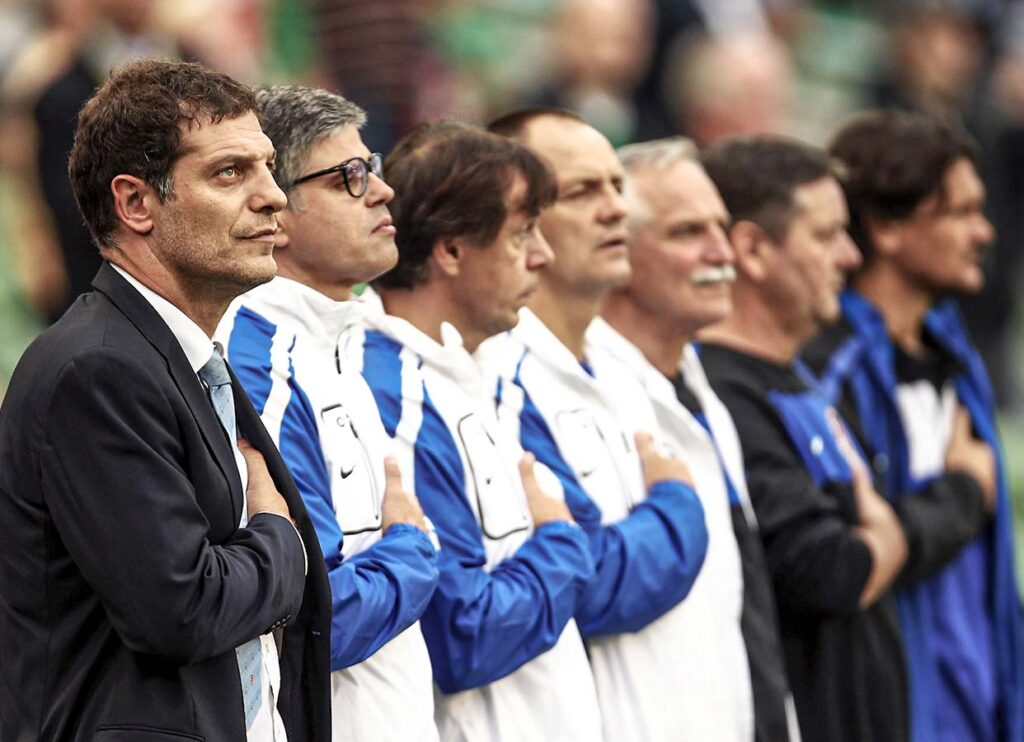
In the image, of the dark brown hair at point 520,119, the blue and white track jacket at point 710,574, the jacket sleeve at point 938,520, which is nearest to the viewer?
the blue and white track jacket at point 710,574

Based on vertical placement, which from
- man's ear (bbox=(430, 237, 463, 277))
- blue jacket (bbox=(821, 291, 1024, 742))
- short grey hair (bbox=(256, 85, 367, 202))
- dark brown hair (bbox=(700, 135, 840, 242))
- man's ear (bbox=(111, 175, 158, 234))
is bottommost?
blue jacket (bbox=(821, 291, 1024, 742))

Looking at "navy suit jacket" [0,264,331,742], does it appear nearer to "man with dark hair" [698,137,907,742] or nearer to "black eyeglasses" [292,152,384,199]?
"black eyeglasses" [292,152,384,199]

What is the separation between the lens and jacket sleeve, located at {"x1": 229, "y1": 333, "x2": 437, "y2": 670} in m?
3.43

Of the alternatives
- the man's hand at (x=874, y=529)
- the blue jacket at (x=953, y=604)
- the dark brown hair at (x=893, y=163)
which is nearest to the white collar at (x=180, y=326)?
the man's hand at (x=874, y=529)

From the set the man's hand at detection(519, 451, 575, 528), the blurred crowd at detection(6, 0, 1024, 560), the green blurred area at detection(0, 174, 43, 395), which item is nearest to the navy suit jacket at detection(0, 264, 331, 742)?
the man's hand at detection(519, 451, 575, 528)

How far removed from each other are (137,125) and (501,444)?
4.28 ft

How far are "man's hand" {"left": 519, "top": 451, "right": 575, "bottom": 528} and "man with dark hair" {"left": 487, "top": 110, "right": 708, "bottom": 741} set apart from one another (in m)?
0.18

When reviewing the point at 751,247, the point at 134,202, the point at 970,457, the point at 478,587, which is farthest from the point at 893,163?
the point at 134,202

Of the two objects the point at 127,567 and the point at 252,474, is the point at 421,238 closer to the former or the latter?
the point at 252,474

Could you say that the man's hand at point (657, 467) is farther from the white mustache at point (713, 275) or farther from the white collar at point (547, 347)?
the white mustache at point (713, 275)

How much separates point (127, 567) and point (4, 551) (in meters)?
0.26

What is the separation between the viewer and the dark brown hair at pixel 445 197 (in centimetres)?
423

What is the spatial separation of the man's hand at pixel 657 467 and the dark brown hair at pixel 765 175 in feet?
4.10

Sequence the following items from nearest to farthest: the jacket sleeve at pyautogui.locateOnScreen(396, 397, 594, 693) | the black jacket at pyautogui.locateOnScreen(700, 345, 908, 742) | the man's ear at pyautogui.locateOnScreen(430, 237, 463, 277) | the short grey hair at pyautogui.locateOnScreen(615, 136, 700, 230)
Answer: the jacket sleeve at pyautogui.locateOnScreen(396, 397, 594, 693) → the man's ear at pyautogui.locateOnScreen(430, 237, 463, 277) → the black jacket at pyautogui.locateOnScreen(700, 345, 908, 742) → the short grey hair at pyautogui.locateOnScreen(615, 136, 700, 230)
